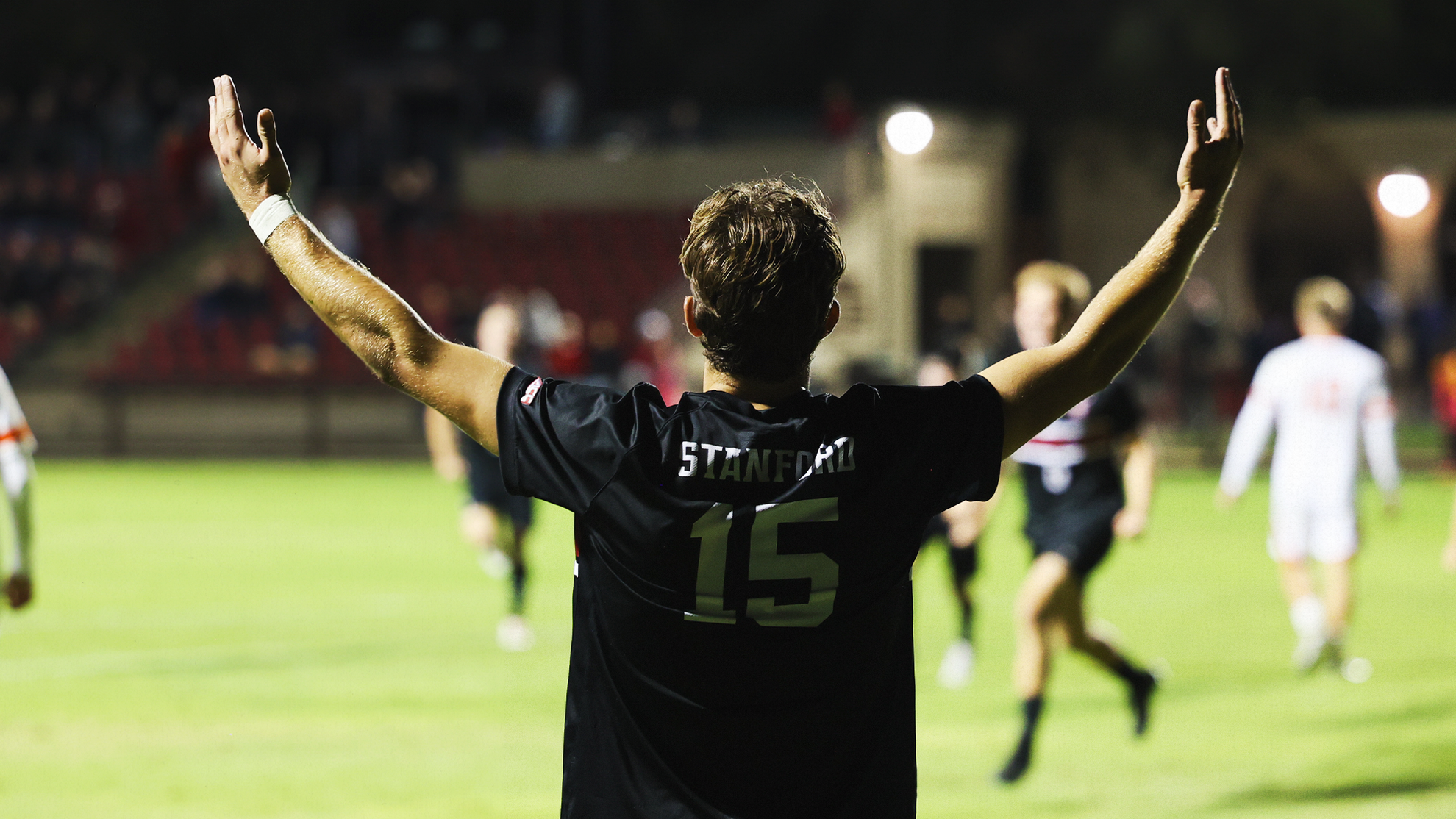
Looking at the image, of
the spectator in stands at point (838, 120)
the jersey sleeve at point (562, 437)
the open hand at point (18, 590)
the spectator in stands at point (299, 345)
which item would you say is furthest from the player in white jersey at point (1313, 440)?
the spectator in stands at point (838, 120)

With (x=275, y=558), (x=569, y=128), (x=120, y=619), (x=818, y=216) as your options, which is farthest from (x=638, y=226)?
(x=818, y=216)

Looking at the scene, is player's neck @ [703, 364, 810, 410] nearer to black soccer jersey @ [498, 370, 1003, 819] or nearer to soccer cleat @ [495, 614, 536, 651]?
black soccer jersey @ [498, 370, 1003, 819]

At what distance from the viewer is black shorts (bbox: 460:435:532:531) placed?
11391mm

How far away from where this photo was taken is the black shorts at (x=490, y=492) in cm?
1139

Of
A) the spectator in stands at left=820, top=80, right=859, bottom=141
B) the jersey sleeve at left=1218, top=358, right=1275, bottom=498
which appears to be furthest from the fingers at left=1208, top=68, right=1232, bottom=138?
the spectator in stands at left=820, top=80, right=859, bottom=141

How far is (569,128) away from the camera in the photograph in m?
34.7

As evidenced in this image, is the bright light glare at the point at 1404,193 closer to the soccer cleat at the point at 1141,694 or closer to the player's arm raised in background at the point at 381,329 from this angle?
the soccer cleat at the point at 1141,694

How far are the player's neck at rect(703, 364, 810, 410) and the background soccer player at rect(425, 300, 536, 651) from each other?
843 cm

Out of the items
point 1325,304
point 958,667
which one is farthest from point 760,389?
point 1325,304

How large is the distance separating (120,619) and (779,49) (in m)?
28.7

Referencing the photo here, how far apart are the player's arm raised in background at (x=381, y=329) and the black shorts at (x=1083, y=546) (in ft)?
17.5

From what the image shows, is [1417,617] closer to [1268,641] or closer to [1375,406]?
[1268,641]

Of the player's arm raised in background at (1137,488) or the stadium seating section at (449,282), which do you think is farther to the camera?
the stadium seating section at (449,282)

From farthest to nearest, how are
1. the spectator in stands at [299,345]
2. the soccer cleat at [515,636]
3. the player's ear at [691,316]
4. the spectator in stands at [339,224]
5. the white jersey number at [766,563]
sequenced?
the spectator in stands at [339,224] → the spectator in stands at [299,345] → the soccer cleat at [515,636] → the player's ear at [691,316] → the white jersey number at [766,563]
